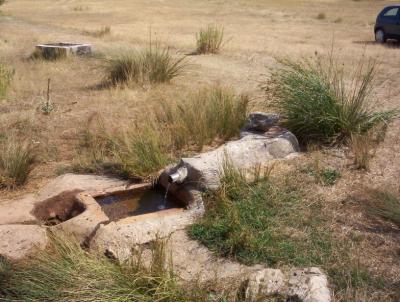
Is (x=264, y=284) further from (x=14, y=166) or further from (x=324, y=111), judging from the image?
(x=14, y=166)

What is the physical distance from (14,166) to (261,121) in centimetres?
279

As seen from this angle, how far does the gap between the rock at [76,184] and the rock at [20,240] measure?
82 cm

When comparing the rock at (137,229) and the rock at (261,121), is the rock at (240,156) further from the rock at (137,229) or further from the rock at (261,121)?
the rock at (137,229)

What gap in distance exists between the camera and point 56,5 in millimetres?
36281

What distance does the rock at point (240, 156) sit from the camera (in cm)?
509

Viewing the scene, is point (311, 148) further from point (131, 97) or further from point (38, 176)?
point (131, 97)

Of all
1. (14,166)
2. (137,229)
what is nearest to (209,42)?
(14,166)

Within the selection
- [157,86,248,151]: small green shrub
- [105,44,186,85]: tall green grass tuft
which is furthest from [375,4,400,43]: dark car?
[157,86,248,151]: small green shrub

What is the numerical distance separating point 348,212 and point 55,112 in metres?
5.16

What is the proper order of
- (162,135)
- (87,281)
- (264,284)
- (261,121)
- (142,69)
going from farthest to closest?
(142,69)
(162,135)
(261,121)
(264,284)
(87,281)

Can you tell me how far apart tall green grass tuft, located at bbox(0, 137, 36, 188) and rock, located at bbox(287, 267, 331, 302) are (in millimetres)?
3336

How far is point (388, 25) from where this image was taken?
1661cm

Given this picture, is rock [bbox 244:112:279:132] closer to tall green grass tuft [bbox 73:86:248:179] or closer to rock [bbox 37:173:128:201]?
tall green grass tuft [bbox 73:86:248:179]

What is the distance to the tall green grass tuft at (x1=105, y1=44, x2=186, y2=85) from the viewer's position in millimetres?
9773
